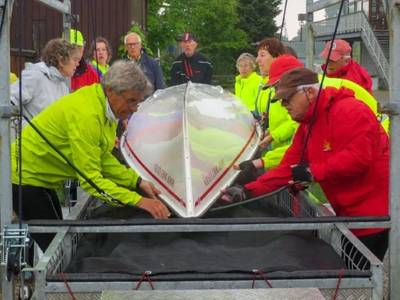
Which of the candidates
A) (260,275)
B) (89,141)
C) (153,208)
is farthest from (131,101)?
(260,275)

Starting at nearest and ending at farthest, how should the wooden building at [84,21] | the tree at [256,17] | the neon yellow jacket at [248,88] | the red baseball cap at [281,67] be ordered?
the red baseball cap at [281,67], the neon yellow jacket at [248,88], the wooden building at [84,21], the tree at [256,17]

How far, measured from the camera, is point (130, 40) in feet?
28.7

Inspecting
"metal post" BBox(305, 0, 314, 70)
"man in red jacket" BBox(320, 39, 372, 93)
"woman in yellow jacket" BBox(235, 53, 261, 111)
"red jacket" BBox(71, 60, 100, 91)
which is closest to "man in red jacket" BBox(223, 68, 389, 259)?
"man in red jacket" BBox(320, 39, 372, 93)

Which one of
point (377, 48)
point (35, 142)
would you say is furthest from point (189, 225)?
point (377, 48)

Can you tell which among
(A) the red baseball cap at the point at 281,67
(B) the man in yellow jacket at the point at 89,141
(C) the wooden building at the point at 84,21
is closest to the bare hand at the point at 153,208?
(B) the man in yellow jacket at the point at 89,141

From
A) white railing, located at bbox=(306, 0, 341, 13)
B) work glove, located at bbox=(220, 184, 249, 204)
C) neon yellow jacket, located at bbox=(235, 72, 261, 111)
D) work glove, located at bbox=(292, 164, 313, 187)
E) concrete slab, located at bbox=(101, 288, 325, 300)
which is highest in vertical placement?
white railing, located at bbox=(306, 0, 341, 13)

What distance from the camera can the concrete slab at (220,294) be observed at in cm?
262

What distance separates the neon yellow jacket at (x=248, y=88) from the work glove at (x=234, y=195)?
351 centimetres

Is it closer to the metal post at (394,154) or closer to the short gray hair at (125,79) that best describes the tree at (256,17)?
the short gray hair at (125,79)

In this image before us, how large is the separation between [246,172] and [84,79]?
2884mm

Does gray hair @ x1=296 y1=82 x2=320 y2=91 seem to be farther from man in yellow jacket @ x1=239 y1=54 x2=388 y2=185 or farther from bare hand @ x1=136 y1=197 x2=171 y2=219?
bare hand @ x1=136 y1=197 x2=171 y2=219

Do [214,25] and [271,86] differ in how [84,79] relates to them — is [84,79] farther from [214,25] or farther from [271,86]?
[214,25]

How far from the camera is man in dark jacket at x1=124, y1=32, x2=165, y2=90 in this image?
8766 millimetres

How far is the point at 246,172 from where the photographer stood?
16.4ft
